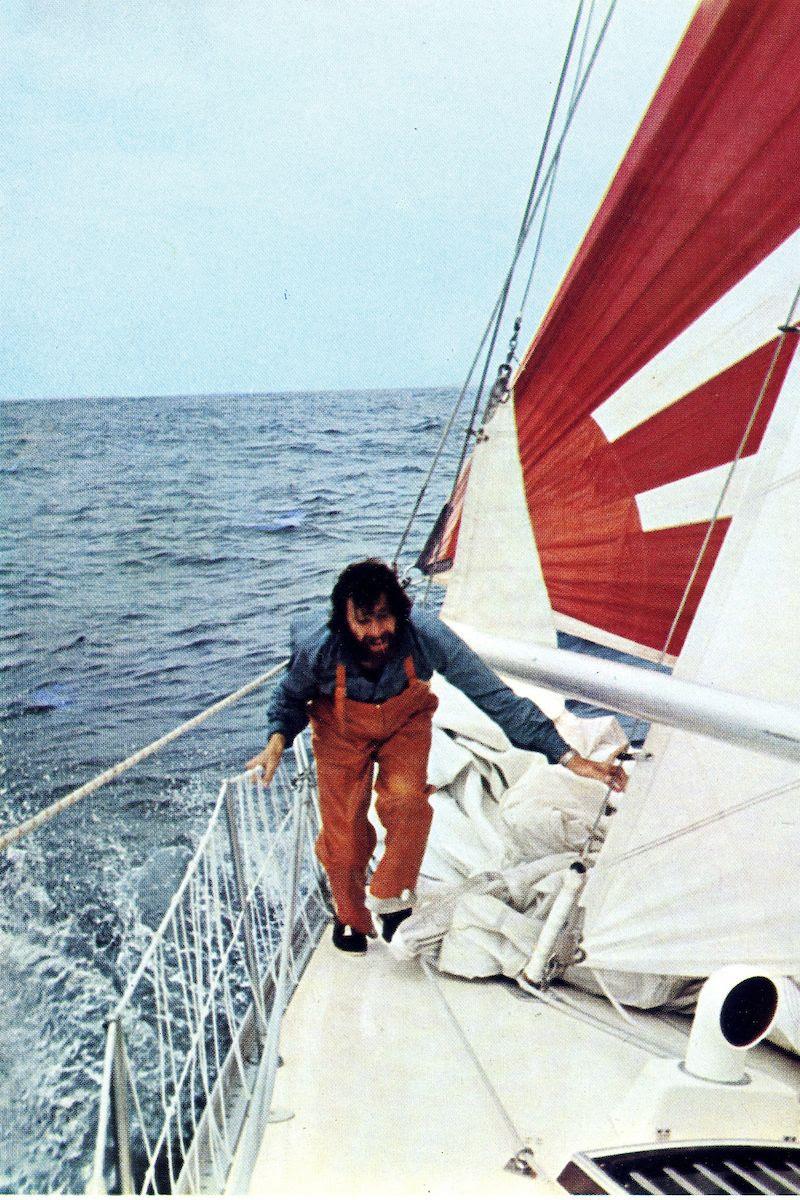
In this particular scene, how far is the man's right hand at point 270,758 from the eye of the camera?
2.48 m

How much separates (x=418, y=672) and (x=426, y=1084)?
3.05ft

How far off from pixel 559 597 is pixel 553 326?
3.41ft

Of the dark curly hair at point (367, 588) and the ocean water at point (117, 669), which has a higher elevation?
the dark curly hair at point (367, 588)

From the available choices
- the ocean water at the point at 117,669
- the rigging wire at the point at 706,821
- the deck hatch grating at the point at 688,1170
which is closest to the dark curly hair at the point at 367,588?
the rigging wire at the point at 706,821

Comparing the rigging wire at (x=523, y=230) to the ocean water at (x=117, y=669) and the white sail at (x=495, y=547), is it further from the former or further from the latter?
the ocean water at (x=117, y=669)

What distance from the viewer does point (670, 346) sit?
317 cm

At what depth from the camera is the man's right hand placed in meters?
2.48

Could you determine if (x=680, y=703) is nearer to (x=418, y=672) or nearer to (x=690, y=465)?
(x=418, y=672)

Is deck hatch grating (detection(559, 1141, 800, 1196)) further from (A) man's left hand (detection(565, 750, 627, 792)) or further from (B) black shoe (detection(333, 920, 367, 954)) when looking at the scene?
(B) black shoe (detection(333, 920, 367, 954))

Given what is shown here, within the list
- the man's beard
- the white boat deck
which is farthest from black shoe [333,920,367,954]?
the man's beard

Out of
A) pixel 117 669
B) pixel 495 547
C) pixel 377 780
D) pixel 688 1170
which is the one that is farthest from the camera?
pixel 117 669

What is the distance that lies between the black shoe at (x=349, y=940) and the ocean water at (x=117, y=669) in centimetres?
100

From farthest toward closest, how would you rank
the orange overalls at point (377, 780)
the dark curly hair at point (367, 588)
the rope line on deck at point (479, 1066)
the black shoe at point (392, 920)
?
the black shoe at point (392, 920) < the orange overalls at point (377, 780) < the dark curly hair at point (367, 588) < the rope line on deck at point (479, 1066)

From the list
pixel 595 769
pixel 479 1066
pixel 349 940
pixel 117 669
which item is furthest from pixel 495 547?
pixel 117 669
